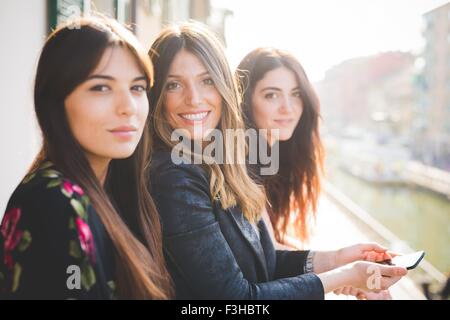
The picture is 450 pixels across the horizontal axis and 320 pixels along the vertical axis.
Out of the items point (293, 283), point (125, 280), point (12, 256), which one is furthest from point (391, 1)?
point (12, 256)

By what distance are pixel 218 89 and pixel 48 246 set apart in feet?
2.61

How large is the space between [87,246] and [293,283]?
0.69 meters

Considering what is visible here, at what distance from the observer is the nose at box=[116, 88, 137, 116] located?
115cm

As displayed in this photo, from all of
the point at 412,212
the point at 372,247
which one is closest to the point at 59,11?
the point at 372,247

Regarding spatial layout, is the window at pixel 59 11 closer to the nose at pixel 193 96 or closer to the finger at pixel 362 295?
the nose at pixel 193 96

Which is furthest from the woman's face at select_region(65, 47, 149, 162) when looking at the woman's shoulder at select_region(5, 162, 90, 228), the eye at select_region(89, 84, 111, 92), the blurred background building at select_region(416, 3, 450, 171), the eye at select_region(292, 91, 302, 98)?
the blurred background building at select_region(416, 3, 450, 171)

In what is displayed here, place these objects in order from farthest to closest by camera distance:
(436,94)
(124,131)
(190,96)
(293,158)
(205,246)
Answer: (436,94)
(293,158)
(190,96)
(205,246)
(124,131)

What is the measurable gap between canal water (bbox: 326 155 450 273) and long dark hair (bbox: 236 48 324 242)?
24.8m

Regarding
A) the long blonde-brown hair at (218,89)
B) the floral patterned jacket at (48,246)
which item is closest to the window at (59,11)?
the long blonde-brown hair at (218,89)

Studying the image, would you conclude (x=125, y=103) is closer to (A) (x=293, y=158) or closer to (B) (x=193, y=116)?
(B) (x=193, y=116)

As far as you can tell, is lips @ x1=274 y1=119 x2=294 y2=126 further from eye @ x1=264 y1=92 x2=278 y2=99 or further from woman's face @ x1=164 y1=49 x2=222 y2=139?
woman's face @ x1=164 y1=49 x2=222 y2=139

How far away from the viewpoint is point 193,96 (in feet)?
4.84

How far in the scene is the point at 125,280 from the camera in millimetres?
1108
